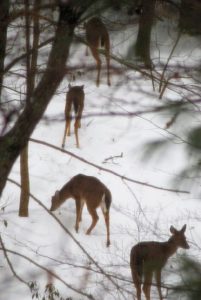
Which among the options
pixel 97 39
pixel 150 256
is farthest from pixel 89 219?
pixel 150 256

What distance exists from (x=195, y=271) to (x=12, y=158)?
1286 mm

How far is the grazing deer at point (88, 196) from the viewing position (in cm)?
830

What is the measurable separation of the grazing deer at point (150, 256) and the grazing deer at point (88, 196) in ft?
4.45

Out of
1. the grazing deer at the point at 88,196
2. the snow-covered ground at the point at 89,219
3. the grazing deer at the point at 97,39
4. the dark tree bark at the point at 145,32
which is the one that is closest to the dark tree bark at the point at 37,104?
the grazing deer at the point at 97,39

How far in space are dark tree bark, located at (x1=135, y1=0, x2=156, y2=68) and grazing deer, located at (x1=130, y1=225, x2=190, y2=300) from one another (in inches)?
28.5

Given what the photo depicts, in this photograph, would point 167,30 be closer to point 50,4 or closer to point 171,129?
point 171,129

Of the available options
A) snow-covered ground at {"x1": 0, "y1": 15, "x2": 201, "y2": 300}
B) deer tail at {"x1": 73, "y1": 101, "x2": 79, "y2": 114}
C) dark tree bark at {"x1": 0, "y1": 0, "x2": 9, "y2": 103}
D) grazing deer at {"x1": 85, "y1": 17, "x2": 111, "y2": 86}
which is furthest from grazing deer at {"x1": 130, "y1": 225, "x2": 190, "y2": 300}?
deer tail at {"x1": 73, "y1": 101, "x2": 79, "y2": 114}

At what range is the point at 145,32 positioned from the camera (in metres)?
2.11

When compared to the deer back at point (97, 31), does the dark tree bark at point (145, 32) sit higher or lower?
lower

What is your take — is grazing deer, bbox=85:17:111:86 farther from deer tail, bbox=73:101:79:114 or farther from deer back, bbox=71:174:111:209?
deer tail, bbox=73:101:79:114

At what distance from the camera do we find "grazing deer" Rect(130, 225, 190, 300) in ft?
6.78

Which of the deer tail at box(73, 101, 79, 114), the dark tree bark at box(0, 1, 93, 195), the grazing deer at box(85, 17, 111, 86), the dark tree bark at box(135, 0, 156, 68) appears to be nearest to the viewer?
the dark tree bark at box(135, 0, 156, 68)

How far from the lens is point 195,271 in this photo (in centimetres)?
179

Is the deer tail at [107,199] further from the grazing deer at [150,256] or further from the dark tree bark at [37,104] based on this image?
the dark tree bark at [37,104]
